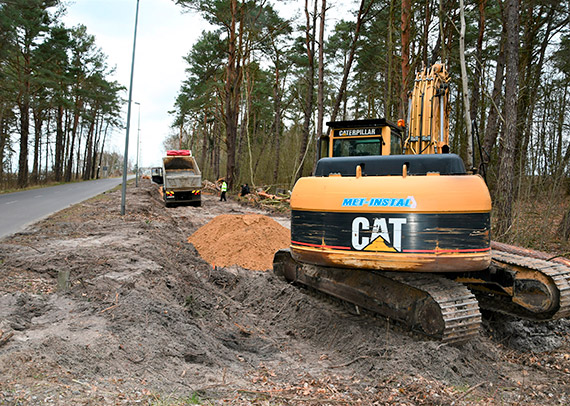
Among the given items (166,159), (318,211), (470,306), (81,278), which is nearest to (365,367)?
(470,306)

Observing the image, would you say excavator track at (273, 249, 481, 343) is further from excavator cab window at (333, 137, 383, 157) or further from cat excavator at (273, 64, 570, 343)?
excavator cab window at (333, 137, 383, 157)

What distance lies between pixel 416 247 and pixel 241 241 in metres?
6.69

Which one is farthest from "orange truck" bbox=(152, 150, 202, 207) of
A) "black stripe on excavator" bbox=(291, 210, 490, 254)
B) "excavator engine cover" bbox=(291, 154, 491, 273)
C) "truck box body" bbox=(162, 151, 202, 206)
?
"black stripe on excavator" bbox=(291, 210, 490, 254)

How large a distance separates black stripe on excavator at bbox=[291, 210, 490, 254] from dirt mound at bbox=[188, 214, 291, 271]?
502cm

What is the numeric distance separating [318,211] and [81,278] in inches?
137

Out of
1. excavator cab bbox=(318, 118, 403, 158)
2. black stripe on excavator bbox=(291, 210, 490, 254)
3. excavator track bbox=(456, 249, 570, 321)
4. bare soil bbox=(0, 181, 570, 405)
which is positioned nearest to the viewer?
bare soil bbox=(0, 181, 570, 405)

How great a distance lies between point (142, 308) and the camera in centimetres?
518

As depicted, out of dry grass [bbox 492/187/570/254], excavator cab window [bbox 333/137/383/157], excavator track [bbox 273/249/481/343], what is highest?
excavator cab window [bbox 333/137/383/157]

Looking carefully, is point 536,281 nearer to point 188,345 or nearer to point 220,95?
point 188,345

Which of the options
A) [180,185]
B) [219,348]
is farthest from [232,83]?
[219,348]

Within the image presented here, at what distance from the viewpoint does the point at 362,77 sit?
90.0ft

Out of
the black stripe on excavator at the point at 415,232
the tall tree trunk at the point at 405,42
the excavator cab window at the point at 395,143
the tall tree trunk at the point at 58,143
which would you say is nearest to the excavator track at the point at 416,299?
the black stripe on excavator at the point at 415,232

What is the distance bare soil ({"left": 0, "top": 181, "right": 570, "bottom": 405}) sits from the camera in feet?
11.9

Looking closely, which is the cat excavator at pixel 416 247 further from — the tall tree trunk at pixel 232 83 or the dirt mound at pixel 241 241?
the tall tree trunk at pixel 232 83
